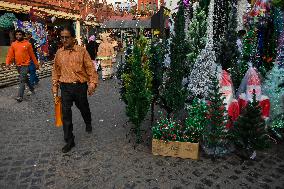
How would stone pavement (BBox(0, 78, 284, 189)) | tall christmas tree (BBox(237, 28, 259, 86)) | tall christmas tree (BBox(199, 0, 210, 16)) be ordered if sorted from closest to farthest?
stone pavement (BBox(0, 78, 284, 189)) < tall christmas tree (BBox(237, 28, 259, 86)) < tall christmas tree (BBox(199, 0, 210, 16))

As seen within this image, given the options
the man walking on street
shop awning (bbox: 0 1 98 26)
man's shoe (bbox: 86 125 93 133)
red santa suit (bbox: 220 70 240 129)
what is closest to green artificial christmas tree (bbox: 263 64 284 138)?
red santa suit (bbox: 220 70 240 129)

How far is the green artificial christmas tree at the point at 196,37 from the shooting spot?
576 centimetres

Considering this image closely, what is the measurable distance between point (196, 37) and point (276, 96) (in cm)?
184

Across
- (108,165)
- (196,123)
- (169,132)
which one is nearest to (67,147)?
(108,165)

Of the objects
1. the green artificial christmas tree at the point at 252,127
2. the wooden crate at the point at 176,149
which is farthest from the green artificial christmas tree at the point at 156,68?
the green artificial christmas tree at the point at 252,127

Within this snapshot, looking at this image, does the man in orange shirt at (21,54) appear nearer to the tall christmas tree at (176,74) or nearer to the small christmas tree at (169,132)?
the tall christmas tree at (176,74)

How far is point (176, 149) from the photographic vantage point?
4.68 meters

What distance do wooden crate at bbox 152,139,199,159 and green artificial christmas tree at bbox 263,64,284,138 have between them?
5.60ft

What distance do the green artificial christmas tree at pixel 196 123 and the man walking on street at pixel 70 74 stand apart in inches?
67.0

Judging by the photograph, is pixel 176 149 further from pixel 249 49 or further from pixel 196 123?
pixel 249 49

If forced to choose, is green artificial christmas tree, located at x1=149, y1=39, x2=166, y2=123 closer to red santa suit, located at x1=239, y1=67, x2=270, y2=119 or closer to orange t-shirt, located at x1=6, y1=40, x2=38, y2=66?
red santa suit, located at x1=239, y1=67, x2=270, y2=119

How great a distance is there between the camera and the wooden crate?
4.63 m

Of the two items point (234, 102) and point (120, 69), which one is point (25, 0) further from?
point (234, 102)

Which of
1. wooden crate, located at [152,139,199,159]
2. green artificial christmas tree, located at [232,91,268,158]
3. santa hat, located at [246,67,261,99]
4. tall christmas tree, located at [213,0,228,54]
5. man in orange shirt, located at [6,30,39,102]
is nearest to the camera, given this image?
green artificial christmas tree, located at [232,91,268,158]
